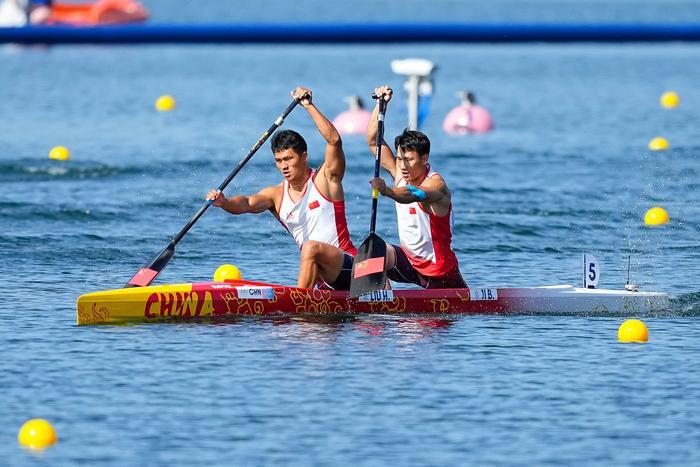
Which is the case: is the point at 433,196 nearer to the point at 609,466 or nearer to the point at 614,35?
the point at 609,466

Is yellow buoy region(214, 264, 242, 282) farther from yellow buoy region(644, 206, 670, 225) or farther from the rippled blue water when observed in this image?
yellow buoy region(644, 206, 670, 225)

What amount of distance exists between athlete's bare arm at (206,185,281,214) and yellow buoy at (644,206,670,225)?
23.4 ft

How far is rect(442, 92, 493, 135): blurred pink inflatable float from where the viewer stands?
2658 cm

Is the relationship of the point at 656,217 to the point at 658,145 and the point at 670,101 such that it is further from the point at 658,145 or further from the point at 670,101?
the point at 670,101

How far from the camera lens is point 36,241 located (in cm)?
1539

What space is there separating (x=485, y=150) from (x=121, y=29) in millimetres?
19628

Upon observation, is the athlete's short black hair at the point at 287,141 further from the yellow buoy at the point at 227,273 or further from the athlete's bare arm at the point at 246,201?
the yellow buoy at the point at 227,273

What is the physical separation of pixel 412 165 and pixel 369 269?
2.93ft

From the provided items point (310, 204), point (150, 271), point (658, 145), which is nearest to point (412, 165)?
point (310, 204)

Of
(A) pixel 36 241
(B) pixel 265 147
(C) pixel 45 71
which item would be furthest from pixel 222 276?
(C) pixel 45 71

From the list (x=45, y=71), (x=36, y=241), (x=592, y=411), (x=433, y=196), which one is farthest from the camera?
(x=45, y=71)

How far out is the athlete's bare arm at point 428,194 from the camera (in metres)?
10.9

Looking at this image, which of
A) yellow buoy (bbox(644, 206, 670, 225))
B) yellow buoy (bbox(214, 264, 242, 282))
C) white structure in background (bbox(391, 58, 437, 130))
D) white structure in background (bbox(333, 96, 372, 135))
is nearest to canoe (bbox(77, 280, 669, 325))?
yellow buoy (bbox(214, 264, 242, 282))

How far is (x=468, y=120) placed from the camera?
26578mm
